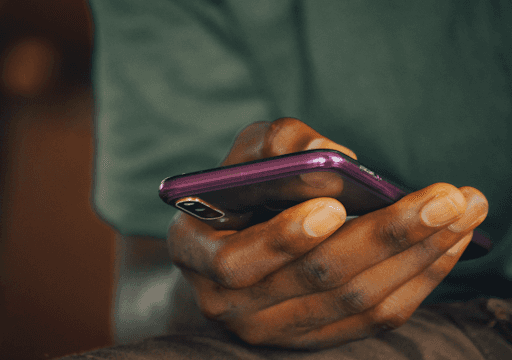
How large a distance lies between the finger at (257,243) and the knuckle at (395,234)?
0.18ft

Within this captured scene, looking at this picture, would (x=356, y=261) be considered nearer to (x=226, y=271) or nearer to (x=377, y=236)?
(x=377, y=236)

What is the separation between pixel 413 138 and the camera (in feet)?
2.20

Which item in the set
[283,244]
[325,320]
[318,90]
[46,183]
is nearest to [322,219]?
[283,244]

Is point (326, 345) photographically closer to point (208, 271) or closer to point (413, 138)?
point (208, 271)

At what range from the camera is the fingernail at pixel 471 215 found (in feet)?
1.28

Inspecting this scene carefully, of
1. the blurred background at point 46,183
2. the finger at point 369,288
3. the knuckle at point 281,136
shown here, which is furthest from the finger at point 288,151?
the blurred background at point 46,183

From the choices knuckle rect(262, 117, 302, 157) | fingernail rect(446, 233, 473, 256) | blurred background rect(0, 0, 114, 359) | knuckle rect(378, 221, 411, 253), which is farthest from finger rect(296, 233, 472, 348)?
blurred background rect(0, 0, 114, 359)

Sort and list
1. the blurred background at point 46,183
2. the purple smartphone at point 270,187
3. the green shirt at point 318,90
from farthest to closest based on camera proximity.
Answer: the blurred background at point 46,183
the green shirt at point 318,90
the purple smartphone at point 270,187

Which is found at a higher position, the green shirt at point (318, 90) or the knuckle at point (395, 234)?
the green shirt at point (318, 90)

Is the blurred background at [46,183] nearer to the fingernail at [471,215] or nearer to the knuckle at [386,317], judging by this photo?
the knuckle at [386,317]

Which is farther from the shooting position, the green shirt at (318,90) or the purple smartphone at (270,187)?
the green shirt at (318,90)

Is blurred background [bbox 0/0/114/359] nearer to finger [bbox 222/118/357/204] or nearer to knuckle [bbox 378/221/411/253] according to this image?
finger [bbox 222/118/357/204]

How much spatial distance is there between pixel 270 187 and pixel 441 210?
175 millimetres

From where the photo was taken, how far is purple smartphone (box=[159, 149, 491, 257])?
286mm
